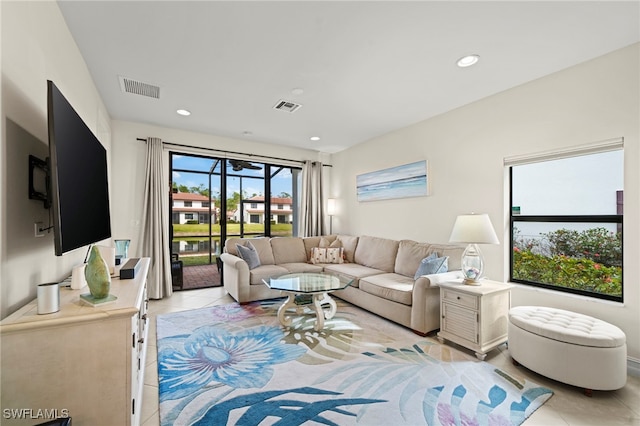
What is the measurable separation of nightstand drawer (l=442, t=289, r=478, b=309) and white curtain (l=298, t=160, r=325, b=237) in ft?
10.6

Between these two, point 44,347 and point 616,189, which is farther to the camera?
point 616,189

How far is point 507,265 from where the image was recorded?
10.0 feet

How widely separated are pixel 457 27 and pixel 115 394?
9.87 feet

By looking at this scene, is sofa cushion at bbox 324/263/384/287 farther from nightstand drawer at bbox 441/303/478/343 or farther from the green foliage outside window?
the green foliage outside window

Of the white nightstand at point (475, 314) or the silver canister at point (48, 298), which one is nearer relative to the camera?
the silver canister at point (48, 298)

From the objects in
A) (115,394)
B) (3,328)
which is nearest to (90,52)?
(3,328)

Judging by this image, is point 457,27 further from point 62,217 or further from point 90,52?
point 90,52

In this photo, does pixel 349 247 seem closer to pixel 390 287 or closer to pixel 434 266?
pixel 390 287

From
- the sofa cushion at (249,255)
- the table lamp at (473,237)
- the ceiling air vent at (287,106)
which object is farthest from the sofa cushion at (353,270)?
the ceiling air vent at (287,106)

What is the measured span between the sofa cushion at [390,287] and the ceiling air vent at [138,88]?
3.33 meters

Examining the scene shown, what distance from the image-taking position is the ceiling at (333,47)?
1859 mm

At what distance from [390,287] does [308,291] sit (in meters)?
0.97

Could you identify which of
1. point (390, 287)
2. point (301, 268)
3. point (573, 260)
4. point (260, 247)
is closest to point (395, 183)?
point (390, 287)

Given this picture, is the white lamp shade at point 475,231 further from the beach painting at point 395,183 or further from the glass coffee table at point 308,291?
the glass coffee table at point 308,291
